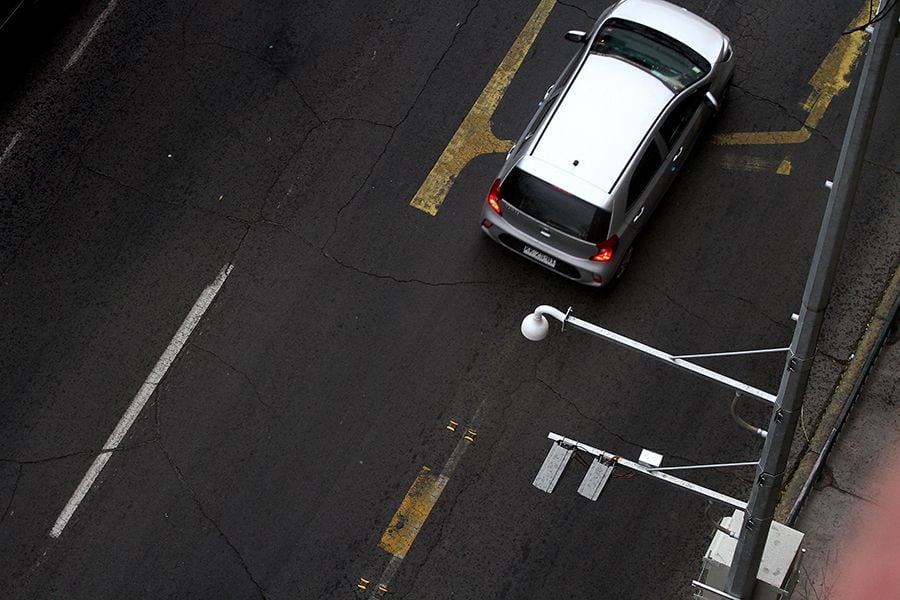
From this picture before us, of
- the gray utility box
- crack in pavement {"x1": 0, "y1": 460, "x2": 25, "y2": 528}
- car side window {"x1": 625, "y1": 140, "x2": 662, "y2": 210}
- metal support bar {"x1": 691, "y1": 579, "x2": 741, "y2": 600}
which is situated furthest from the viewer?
car side window {"x1": 625, "y1": 140, "x2": 662, "y2": 210}

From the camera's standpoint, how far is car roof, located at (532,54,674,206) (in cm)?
1332

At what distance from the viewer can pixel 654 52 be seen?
14008 mm

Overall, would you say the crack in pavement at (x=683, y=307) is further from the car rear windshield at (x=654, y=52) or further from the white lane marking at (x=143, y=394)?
the white lane marking at (x=143, y=394)

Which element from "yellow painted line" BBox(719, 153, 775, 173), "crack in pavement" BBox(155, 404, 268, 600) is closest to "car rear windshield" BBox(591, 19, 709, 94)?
"yellow painted line" BBox(719, 153, 775, 173)

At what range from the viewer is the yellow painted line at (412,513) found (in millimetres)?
13070

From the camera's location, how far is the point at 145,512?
43.2 feet

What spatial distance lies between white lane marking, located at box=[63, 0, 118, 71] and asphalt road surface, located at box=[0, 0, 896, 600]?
0.18ft

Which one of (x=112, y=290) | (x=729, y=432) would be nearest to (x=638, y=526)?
(x=729, y=432)

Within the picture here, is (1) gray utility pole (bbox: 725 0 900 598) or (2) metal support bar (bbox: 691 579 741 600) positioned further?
(2) metal support bar (bbox: 691 579 741 600)

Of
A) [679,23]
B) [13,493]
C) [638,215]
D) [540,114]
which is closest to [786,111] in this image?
[679,23]

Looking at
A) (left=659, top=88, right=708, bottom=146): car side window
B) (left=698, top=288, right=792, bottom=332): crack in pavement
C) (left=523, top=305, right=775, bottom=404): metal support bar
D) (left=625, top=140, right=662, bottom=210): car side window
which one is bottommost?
(left=523, top=305, right=775, bottom=404): metal support bar

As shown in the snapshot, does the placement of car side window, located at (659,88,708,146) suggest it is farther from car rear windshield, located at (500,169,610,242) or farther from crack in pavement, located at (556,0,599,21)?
crack in pavement, located at (556,0,599,21)

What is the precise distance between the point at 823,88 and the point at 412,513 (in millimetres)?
7449

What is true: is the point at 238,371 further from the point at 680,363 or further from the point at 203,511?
the point at 680,363
